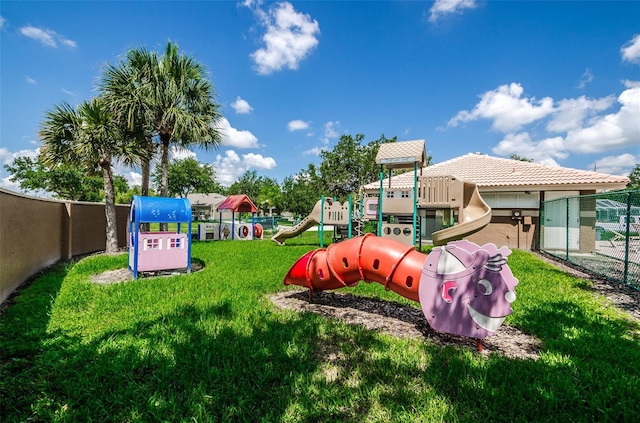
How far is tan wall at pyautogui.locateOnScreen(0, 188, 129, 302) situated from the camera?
595 cm

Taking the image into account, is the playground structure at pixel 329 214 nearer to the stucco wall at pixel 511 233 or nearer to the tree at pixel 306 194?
the stucco wall at pixel 511 233

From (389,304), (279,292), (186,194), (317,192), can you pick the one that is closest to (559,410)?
(389,304)

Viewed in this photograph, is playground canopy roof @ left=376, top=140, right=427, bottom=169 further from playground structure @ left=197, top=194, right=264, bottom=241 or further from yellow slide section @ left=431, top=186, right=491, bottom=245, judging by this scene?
playground structure @ left=197, top=194, right=264, bottom=241

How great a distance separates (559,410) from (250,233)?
1703 centimetres

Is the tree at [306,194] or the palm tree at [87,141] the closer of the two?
the palm tree at [87,141]

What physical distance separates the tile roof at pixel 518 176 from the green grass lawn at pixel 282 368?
8.72 meters

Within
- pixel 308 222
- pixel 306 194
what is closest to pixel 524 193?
pixel 308 222

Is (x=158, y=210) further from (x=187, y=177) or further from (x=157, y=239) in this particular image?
(x=187, y=177)

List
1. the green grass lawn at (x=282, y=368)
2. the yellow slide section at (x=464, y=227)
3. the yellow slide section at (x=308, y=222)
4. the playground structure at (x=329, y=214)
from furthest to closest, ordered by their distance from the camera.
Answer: the yellow slide section at (x=308, y=222)
the playground structure at (x=329, y=214)
the yellow slide section at (x=464, y=227)
the green grass lawn at (x=282, y=368)

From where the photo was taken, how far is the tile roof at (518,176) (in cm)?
1182

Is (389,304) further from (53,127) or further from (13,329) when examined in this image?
(53,127)

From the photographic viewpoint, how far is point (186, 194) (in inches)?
2092

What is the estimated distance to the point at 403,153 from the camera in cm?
1001

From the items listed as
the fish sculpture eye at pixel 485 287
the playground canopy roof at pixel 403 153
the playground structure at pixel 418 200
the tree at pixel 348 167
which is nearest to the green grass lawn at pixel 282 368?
the fish sculpture eye at pixel 485 287
